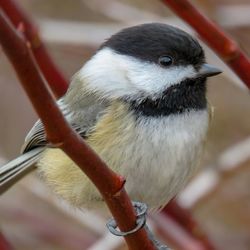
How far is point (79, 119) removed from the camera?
5.75 feet

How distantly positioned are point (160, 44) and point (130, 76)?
121mm

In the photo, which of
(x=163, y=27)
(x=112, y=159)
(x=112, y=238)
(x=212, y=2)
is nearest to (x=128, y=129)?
(x=112, y=159)

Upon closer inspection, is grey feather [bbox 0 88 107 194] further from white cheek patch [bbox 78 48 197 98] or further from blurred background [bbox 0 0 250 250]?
blurred background [bbox 0 0 250 250]

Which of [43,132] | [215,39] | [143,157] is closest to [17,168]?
[43,132]

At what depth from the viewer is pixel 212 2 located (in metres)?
2.42

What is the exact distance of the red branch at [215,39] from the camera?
46.0 inches

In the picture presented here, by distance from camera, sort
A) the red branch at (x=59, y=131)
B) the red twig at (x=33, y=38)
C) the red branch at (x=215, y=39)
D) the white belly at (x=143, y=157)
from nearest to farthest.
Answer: the red branch at (x=59, y=131), the red branch at (x=215, y=39), the red twig at (x=33, y=38), the white belly at (x=143, y=157)

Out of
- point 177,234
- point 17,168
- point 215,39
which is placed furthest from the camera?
point 177,234

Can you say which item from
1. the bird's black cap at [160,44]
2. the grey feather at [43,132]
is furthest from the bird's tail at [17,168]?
the bird's black cap at [160,44]

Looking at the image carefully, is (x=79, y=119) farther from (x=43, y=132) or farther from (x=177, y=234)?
(x=177, y=234)

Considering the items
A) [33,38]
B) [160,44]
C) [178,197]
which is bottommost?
[178,197]

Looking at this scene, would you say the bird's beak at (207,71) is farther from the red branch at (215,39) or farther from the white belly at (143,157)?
the red branch at (215,39)

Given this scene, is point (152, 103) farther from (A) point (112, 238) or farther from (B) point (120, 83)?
(A) point (112, 238)

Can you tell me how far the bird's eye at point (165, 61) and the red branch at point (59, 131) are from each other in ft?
1.90
